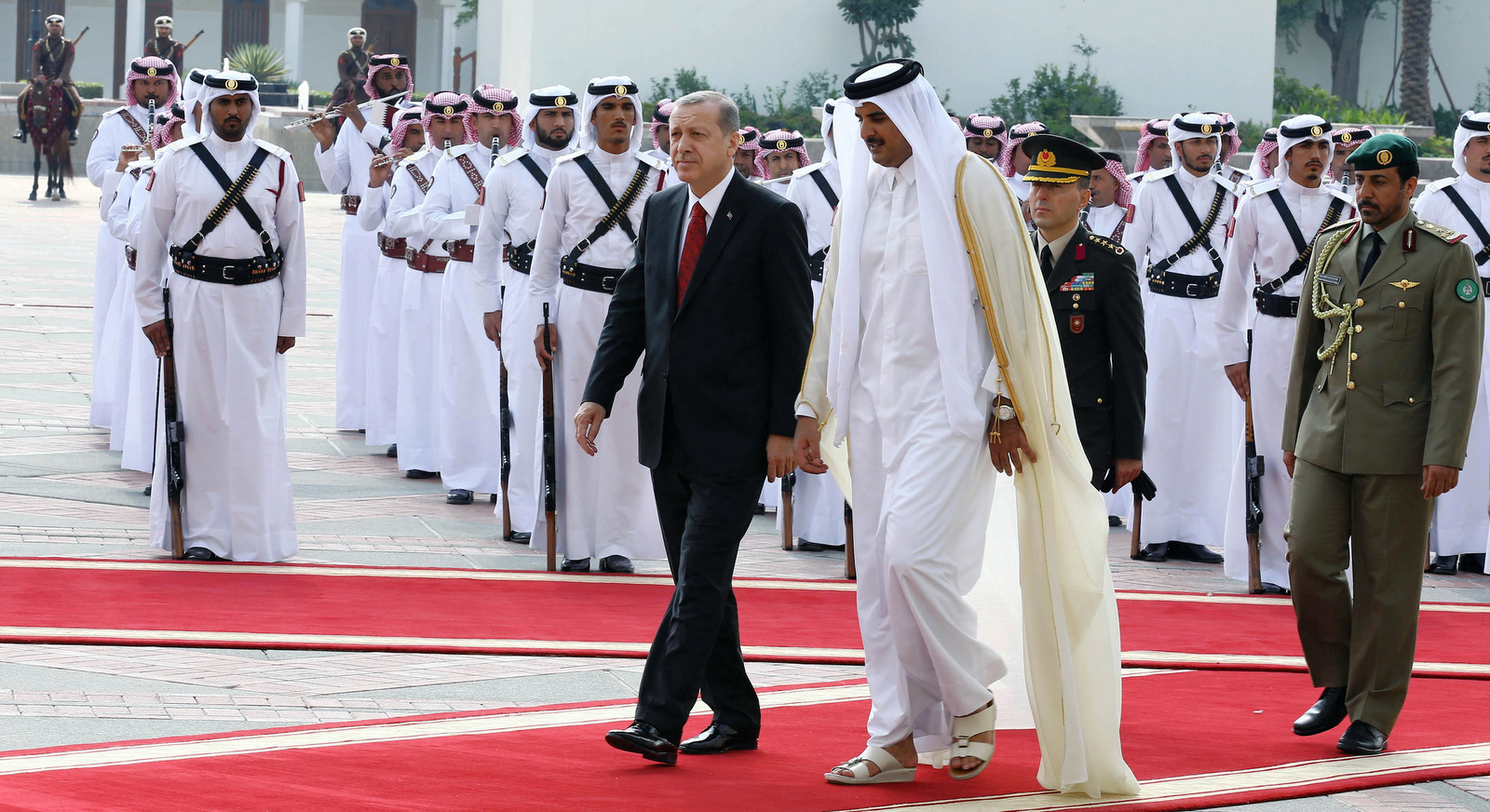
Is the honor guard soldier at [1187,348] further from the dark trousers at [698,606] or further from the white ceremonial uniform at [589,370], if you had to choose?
the dark trousers at [698,606]

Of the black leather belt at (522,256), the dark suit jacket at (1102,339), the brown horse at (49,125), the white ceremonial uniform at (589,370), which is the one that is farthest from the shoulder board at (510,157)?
the brown horse at (49,125)

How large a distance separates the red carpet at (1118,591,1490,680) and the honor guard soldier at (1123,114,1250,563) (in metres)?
1.27

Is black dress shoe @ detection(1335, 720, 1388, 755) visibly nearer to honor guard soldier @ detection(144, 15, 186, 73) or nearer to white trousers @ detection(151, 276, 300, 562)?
white trousers @ detection(151, 276, 300, 562)

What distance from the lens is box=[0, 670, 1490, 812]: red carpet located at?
179 inches

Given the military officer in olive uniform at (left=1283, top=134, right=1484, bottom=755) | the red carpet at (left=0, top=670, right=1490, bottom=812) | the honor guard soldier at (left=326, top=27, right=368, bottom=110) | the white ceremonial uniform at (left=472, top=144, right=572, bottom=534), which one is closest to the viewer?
the red carpet at (left=0, top=670, right=1490, bottom=812)

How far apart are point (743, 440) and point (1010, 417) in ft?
2.54

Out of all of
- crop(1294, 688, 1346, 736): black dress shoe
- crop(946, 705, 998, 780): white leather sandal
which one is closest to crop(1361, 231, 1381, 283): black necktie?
crop(1294, 688, 1346, 736): black dress shoe

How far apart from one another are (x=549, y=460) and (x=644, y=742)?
11.1 ft

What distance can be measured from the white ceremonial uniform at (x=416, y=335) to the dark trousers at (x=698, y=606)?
549 cm

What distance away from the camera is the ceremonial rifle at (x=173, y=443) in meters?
7.85

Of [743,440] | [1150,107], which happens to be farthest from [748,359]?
[1150,107]

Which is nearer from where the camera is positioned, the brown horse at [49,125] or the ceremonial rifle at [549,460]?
the ceremonial rifle at [549,460]

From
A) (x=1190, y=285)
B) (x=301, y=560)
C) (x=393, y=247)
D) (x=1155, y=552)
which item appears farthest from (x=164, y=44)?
(x=1155, y=552)

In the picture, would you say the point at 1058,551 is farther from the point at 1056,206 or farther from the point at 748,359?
the point at 1056,206
